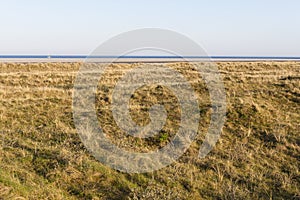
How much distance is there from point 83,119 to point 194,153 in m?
5.82

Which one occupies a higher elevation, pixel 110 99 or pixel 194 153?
pixel 110 99

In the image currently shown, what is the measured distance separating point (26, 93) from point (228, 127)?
43.6ft

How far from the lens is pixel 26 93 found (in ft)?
76.3

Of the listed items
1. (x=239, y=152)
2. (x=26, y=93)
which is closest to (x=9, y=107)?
(x=26, y=93)

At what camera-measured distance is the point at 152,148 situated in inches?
564

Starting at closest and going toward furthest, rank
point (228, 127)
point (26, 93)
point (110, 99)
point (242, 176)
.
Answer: point (242, 176) < point (228, 127) < point (110, 99) < point (26, 93)

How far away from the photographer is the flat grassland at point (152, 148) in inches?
442

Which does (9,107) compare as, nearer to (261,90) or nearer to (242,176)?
(242,176)

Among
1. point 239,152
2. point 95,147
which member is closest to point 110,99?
point 95,147

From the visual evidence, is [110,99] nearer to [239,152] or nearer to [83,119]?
[83,119]

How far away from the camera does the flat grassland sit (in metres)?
11.2

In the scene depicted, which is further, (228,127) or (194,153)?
(228,127)

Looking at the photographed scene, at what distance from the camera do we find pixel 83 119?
1712 centimetres

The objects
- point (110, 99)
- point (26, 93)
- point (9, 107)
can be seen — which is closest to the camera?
point (9, 107)
